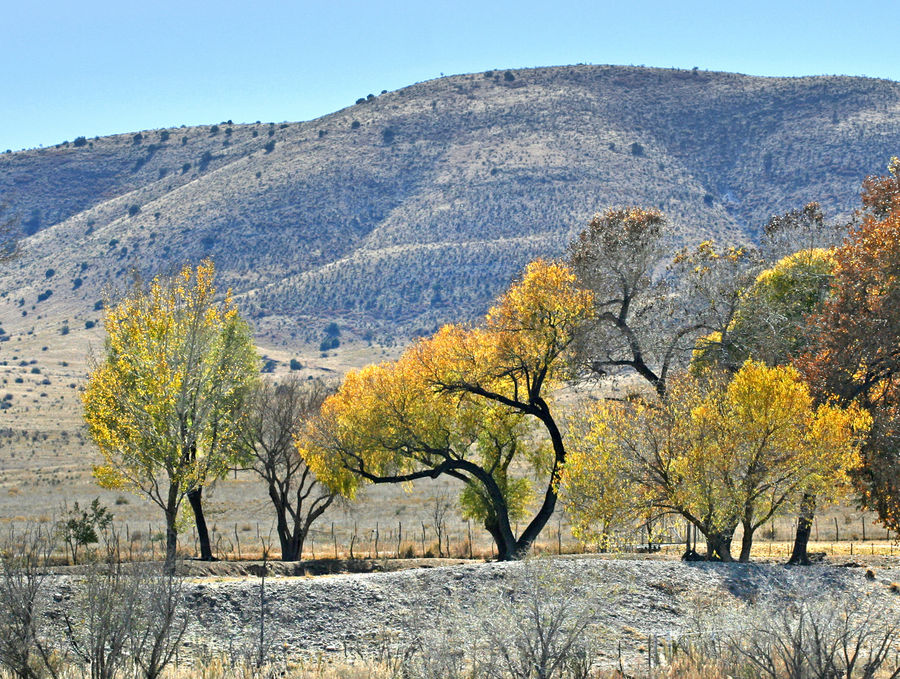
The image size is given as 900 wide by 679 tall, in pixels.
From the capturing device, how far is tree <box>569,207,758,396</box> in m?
34.8

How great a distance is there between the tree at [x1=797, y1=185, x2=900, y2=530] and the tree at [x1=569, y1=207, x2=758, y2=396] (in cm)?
760

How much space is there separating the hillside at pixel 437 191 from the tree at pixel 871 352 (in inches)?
3894

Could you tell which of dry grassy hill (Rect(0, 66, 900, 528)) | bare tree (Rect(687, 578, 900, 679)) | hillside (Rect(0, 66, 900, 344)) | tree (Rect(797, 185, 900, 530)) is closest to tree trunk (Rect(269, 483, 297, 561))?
bare tree (Rect(687, 578, 900, 679))

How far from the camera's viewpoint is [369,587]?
78.7 feet

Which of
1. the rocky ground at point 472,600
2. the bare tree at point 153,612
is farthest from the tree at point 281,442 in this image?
the bare tree at point 153,612

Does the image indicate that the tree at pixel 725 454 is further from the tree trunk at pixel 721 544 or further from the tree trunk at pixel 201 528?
the tree trunk at pixel 201 528

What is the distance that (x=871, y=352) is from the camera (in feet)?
84.7

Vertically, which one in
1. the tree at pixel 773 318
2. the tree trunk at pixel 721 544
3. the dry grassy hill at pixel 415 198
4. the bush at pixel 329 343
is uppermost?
the dry grassy hill at pixel 415 198

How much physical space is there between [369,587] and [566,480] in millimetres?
6770

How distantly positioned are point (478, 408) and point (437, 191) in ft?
414

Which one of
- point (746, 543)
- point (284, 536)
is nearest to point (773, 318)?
point (746, 543)

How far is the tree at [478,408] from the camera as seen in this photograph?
32875 millimetres

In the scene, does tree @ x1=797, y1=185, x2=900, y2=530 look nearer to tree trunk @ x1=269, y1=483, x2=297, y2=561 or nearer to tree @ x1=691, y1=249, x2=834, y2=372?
tree @ x1=691, y1=249, x2=834, y2=372

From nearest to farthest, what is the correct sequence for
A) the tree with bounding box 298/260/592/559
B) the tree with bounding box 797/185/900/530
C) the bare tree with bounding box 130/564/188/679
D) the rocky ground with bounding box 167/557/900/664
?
the bare tree with bounding box 130/564/188/679, the rocky ground with bounding box 167/557/900/664, the tree with bounding box 797/185/900/530, the tree with bounding box 298/260/592/559
